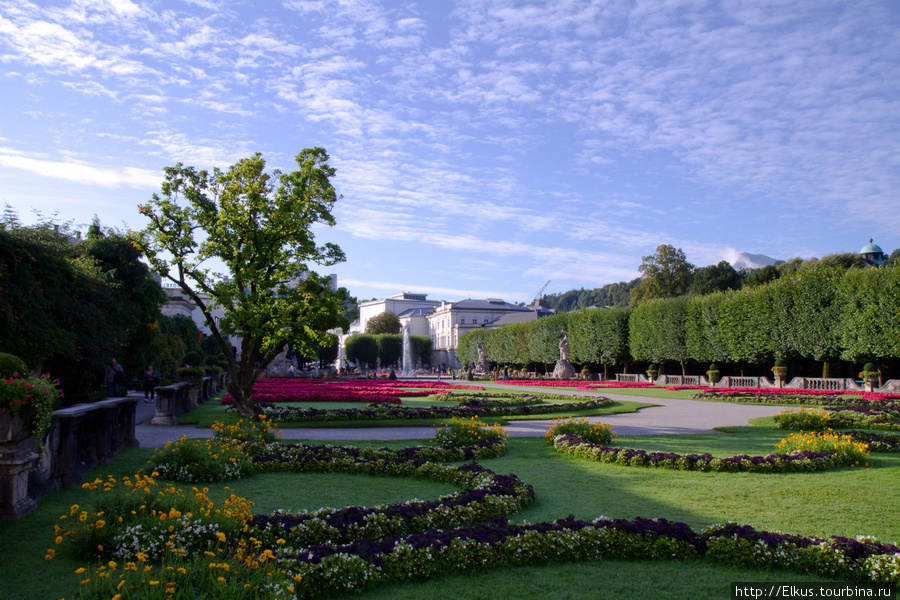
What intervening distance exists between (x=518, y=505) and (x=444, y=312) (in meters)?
A: 117

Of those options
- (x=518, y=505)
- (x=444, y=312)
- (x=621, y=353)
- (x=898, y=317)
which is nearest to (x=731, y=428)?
(x=518, y=505)

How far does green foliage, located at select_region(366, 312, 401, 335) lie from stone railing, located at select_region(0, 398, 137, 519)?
336ft

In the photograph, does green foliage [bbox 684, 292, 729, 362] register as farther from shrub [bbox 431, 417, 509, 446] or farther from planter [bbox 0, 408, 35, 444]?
planter [bbox 0, 408, 35, 444]

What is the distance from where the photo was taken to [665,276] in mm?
63625

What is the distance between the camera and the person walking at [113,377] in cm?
1819

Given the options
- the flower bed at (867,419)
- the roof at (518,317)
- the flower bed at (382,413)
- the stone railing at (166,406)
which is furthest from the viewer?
the roof at (518,317)

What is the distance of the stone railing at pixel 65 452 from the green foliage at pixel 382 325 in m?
102

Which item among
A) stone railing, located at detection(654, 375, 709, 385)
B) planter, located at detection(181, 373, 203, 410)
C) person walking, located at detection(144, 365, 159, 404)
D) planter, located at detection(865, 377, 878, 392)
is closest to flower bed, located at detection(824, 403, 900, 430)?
planter, located at detection(865, 377, 878, 392)

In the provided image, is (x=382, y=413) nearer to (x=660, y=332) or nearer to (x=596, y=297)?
(x=660, y=332)

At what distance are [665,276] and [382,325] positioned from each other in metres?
61.5

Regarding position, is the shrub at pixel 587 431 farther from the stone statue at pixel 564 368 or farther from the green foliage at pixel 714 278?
the green foliage at pixel 714 278

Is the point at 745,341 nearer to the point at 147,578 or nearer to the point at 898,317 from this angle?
the point at 898,317

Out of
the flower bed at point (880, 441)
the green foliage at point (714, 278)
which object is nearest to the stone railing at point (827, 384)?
the flower bed at point (880, 441)

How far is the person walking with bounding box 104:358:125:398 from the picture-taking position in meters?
18.2
